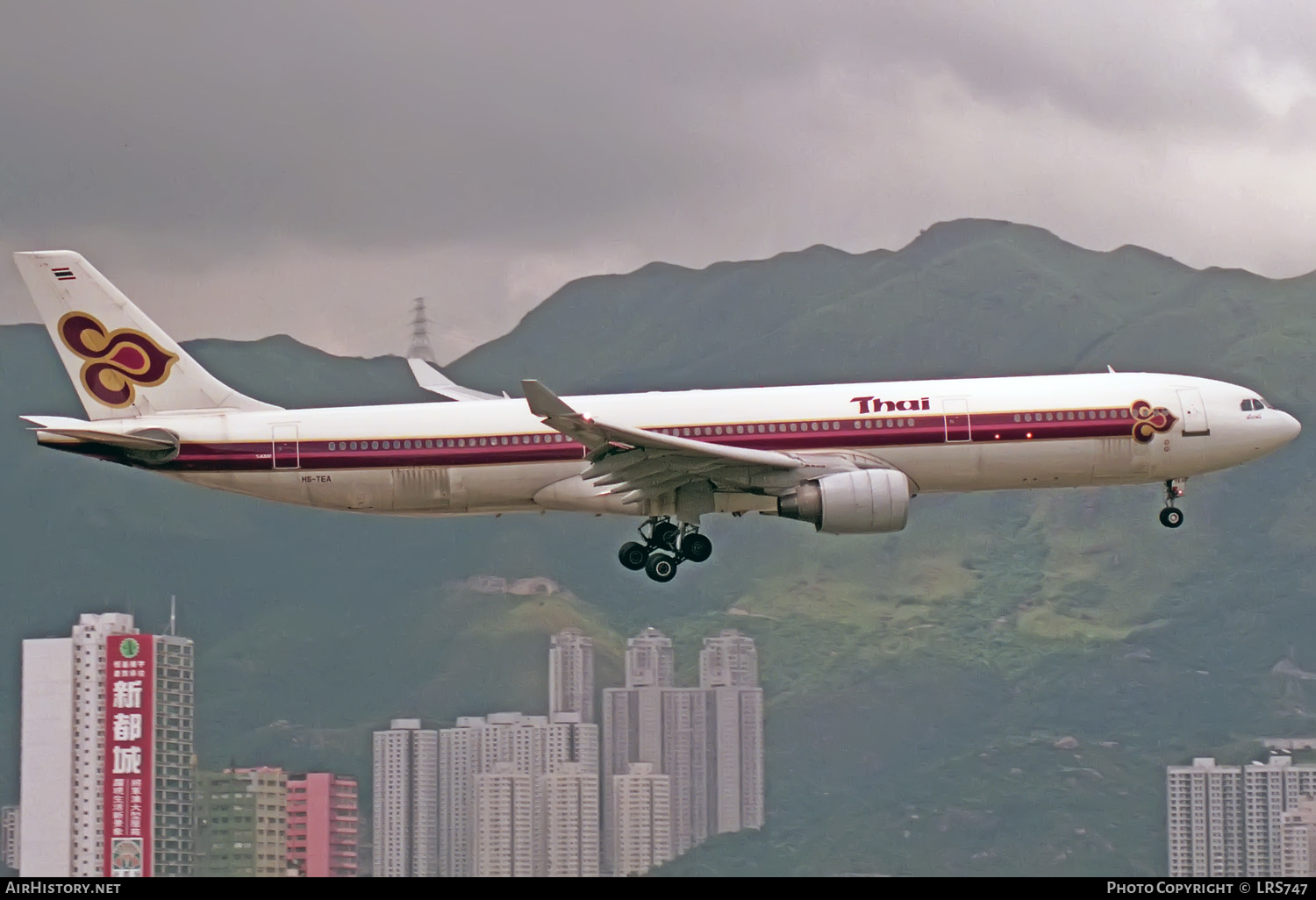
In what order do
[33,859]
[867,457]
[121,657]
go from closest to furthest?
[867,457] < [33,859] < [121,657]

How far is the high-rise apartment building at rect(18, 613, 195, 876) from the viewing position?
578 feet

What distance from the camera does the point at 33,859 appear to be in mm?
178125

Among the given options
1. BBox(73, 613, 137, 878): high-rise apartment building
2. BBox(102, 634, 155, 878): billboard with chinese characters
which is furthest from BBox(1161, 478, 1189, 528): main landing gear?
BBox(73, 613, 137, 878): high-rise apartment building

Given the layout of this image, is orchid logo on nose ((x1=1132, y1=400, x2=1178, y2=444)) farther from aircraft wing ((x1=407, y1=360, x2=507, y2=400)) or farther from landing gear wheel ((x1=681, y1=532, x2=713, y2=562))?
aircraft wing ((x1=407, y1=360, x2=507, y2=400))

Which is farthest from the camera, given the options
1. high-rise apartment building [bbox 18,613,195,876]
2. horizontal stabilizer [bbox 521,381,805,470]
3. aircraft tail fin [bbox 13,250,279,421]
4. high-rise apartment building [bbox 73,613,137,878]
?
high-rise apartment building [bbox 18,613,195,876]

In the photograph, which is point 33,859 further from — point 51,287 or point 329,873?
point 51,287

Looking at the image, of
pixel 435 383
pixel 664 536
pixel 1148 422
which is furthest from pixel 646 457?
pixel 1148 422

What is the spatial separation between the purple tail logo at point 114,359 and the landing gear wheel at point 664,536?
14789mm

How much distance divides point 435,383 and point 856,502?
57.7 ft

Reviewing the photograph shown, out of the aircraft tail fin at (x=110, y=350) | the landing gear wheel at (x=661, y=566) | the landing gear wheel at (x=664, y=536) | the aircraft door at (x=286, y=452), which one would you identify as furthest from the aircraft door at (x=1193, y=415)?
the aircraft tail fin at (x=110, y=350)

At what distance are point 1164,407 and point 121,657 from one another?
162m

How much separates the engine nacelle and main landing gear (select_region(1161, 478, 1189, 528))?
9.15 m

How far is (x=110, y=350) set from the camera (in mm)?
53156
